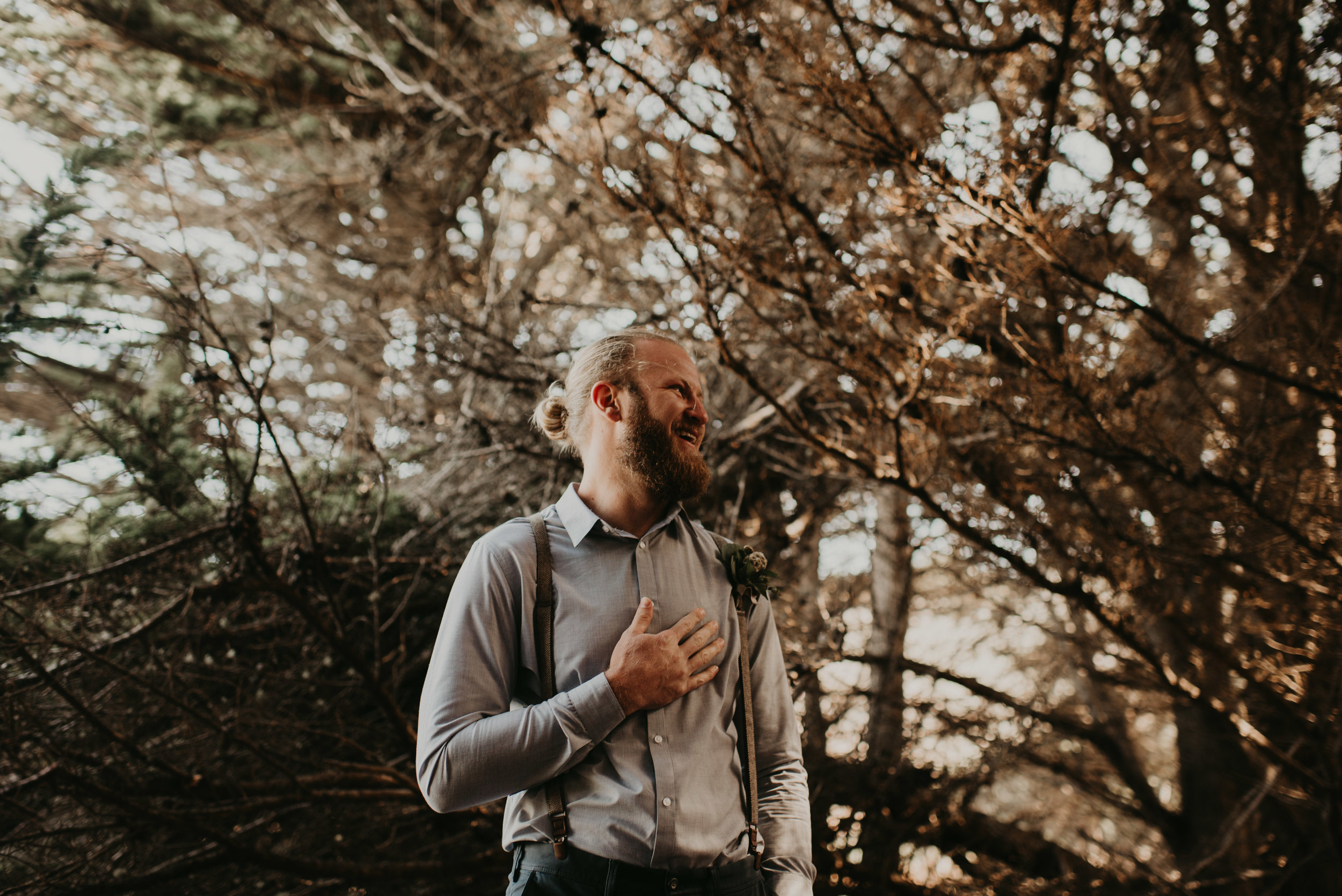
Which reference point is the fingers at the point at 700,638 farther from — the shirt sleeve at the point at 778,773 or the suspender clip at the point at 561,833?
the suspender clip at the point at 561,833

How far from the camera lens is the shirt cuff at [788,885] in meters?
1.82

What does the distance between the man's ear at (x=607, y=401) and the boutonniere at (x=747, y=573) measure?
1.61 feet

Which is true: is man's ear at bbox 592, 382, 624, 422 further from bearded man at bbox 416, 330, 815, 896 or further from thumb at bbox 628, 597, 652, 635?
thumb at bbox 628, 597, 652, 635

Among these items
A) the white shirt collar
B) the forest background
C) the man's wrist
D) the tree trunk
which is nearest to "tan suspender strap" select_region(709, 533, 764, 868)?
the white shirt collar

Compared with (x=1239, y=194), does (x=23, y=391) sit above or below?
below

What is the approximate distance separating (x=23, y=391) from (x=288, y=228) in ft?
9.46

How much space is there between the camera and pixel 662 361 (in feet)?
7.11

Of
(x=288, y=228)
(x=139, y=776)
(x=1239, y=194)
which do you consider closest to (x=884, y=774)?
(x=139, y=776)

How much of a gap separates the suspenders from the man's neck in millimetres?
168

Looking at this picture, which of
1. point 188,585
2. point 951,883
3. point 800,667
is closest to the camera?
point 800,667

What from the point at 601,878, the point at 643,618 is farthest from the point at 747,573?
the point at 601,878

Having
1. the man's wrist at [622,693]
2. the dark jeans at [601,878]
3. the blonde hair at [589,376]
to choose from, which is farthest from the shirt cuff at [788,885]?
the blonde hair at [589,376]

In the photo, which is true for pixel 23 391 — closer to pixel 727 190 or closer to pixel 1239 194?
pixel 727 190

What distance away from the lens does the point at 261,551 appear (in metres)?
3.13
